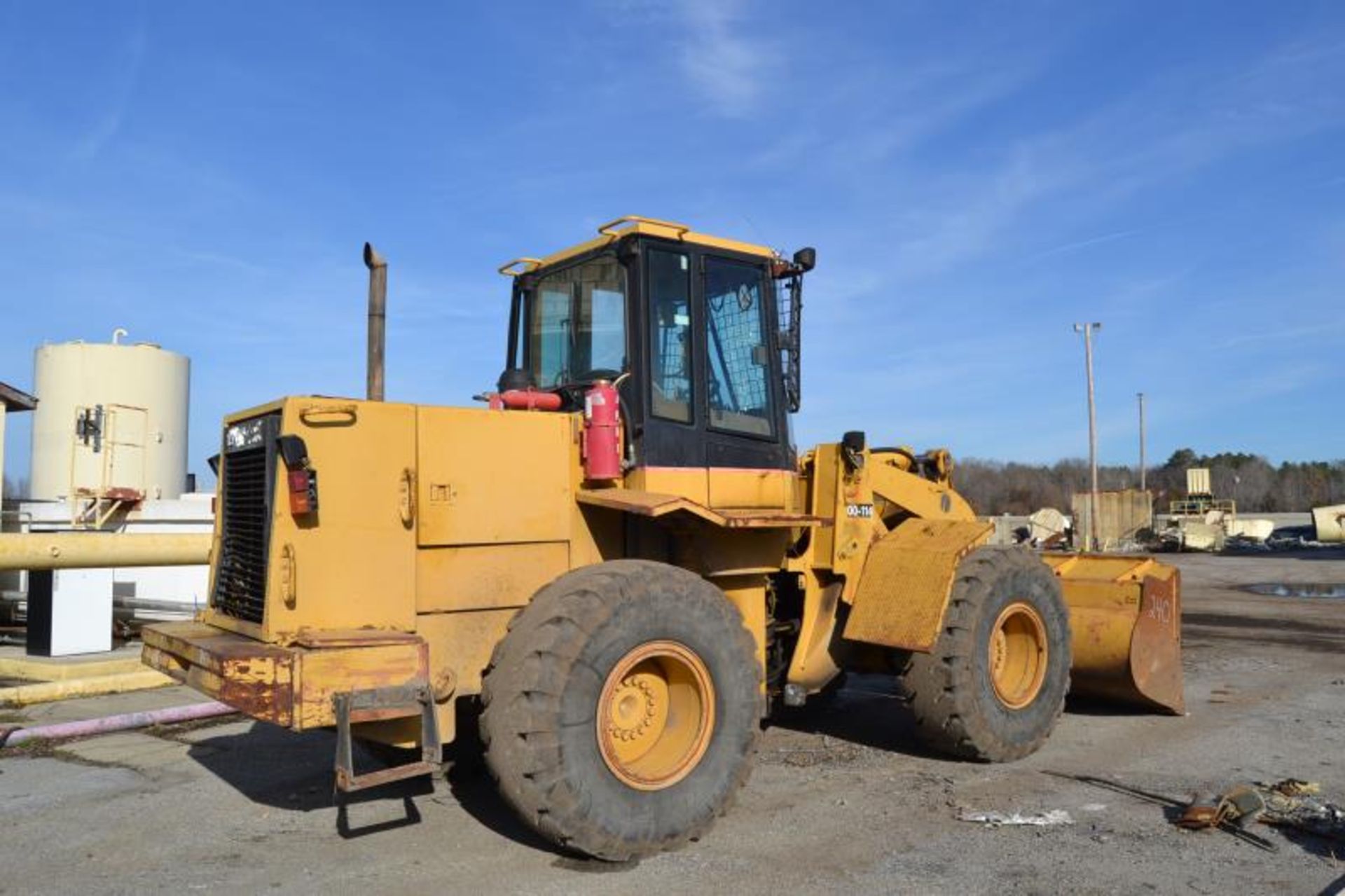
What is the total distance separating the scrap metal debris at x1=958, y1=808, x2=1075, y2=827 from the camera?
5.56 meters

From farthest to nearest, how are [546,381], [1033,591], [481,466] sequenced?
[1033,591], [546,381], [481,466]

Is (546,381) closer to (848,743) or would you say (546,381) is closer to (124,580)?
(848,743)

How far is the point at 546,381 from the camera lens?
22.1 feet

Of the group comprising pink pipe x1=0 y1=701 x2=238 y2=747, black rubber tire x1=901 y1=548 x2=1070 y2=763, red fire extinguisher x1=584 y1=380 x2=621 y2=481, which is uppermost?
red fire extinguisher x1=584 y1=380 x2=621 y2=481

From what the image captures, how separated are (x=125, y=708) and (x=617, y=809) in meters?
5.88

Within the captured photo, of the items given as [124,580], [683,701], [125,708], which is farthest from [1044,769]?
[124,580]

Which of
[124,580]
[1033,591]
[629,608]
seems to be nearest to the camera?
[629,608]

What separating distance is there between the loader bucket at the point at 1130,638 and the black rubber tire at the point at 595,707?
3934 millimetres

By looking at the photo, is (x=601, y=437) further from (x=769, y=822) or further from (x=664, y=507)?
(x=769, y=822)

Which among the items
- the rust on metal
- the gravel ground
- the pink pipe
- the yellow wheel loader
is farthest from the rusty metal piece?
the pink pipe

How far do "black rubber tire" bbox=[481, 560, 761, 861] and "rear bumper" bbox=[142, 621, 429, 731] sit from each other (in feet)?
1.32

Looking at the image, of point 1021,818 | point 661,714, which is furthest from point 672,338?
point 1021,818

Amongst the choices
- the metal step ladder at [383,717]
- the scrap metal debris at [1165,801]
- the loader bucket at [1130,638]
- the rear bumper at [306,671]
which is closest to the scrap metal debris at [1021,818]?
the scrap metal debris at [1165,801]

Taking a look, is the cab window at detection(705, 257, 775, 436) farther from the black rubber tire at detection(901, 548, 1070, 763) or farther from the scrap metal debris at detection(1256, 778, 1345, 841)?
the scrap metal debris at detection(1256, 778, 1345, 841)
